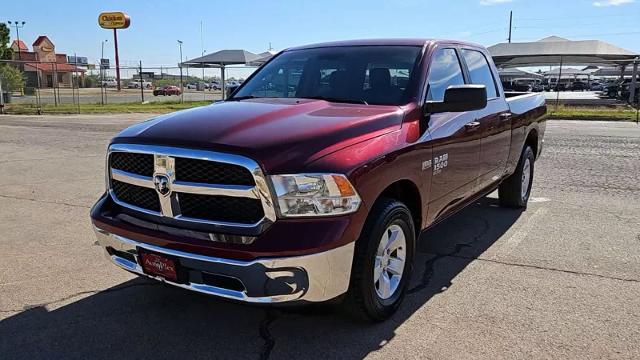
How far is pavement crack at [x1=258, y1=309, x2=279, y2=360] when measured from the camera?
10.7 ft

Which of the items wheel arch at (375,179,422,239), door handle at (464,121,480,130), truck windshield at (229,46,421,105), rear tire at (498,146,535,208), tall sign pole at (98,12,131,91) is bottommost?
rear tire at (498,146,535,208)

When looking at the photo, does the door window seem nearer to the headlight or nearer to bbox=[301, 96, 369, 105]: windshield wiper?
bbox=[301, 96, 369, 105]: windshield wiper

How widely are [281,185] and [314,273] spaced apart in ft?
1.61

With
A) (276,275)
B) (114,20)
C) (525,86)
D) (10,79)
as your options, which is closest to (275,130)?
(276,275)

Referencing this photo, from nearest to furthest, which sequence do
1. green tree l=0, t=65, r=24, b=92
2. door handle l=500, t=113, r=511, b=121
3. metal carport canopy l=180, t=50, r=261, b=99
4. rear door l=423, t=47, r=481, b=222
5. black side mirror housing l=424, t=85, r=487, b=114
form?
black side mirror housing l=424, t=85, r=487, b=114 < rear door l=423, t=47, r=481, b=222 < door handle l=500, t=113, r=511, b=121 < green tree l=0, t=65, r=24, b=92 < metal carport canopy l=180, t=50, r=261, b=99

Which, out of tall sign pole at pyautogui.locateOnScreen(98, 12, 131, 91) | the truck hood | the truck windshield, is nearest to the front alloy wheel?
the truck hood

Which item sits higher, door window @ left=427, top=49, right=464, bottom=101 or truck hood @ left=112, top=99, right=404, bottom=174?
door window @ left=427, top=49, right=464, bottom=101

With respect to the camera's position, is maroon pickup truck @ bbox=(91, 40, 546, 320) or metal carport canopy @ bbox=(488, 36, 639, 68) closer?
maroon pickup truck @ bbox=(91, 40, 546, 320)

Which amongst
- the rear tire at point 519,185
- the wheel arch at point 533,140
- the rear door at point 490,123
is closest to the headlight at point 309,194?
the rear door at point 490,123

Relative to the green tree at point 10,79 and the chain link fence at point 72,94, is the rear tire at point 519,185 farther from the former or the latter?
the green tree at point 10,79

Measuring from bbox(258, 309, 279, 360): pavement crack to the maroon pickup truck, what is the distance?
440 mm

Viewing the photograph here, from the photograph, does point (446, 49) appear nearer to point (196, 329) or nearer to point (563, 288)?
point (563, 288)

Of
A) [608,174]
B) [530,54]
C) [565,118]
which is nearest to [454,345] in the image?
[608,174]

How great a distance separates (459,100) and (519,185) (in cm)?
302
